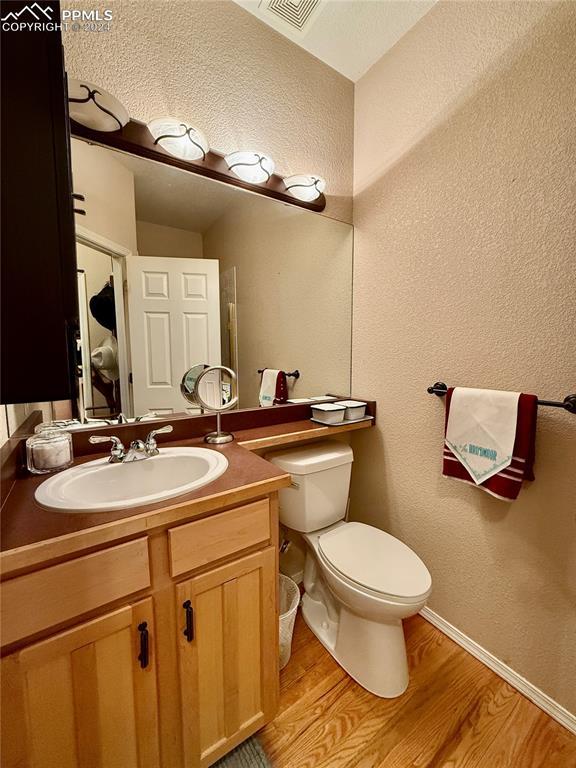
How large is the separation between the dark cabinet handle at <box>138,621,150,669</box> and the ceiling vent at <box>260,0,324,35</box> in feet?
7.24

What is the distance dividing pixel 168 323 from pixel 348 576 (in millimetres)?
1169

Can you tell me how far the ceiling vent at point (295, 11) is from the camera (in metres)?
1.27

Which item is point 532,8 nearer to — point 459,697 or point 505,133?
point 505,133

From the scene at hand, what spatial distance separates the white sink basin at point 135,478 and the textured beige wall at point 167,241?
0.77 m

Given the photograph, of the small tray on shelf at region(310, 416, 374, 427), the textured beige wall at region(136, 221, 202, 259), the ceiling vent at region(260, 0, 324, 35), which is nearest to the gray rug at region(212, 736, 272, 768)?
the small tray on shelf at region(310, 416, 374, 427)

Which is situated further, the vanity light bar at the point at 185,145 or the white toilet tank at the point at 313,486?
the white toilet tank at the point at 313,486

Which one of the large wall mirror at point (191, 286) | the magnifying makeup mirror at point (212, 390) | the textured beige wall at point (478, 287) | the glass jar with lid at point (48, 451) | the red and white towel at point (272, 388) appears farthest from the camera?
the red and white towel at point (272, 388)

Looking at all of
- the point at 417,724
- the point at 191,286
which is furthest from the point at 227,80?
the point at 417,724

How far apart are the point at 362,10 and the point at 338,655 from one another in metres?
2.66

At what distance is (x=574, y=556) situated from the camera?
99cm

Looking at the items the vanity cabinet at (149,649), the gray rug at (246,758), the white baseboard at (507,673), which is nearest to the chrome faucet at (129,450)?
the vanity cabinet at (149,649)

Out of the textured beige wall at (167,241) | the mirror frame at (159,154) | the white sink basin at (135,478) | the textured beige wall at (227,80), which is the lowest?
the white sink basin at (135,478)

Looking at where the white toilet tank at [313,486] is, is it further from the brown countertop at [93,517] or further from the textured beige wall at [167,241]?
the textured beige wall at [167,241]

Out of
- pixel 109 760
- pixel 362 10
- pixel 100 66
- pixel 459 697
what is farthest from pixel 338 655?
pixel 362 10
